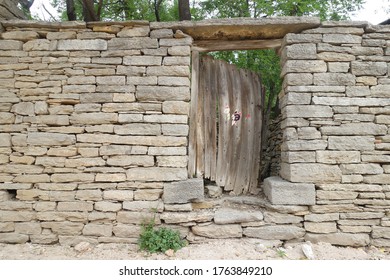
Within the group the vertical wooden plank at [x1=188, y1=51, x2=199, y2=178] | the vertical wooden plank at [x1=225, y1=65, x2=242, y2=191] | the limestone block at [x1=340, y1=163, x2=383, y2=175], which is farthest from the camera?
the vertical wooden plank at [x1=225, y1=65, x2=242, y2=191]

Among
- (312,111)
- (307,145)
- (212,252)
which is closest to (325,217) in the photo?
(307,145)

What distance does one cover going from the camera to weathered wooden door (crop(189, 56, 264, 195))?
3400 millimetres

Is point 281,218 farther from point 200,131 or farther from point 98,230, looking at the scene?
point 98,230

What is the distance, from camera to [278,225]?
2.96 m

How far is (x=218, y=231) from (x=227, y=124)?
4.89 ft

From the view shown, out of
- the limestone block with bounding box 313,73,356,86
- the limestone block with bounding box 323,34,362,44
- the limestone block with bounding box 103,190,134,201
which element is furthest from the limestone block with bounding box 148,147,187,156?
the limestone block with bounding box 323,34,362,44

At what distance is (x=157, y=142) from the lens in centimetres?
296

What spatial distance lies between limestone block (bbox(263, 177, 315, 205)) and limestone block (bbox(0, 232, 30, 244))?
3112 millimetres

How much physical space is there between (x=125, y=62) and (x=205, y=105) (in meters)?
1.22

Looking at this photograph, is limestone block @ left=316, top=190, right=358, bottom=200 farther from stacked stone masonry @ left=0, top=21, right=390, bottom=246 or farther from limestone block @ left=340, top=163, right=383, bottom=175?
limestone block @ left=340, top=163, right=383, bottom=175

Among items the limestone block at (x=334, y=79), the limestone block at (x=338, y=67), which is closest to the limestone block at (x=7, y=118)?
the limestone block at (x=334, y=79)

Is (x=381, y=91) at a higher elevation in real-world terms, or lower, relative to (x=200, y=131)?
higher

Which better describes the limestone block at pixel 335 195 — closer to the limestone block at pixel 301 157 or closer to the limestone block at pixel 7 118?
the limestone block at pixel 301 157

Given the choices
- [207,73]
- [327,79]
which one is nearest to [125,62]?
[207,73]
